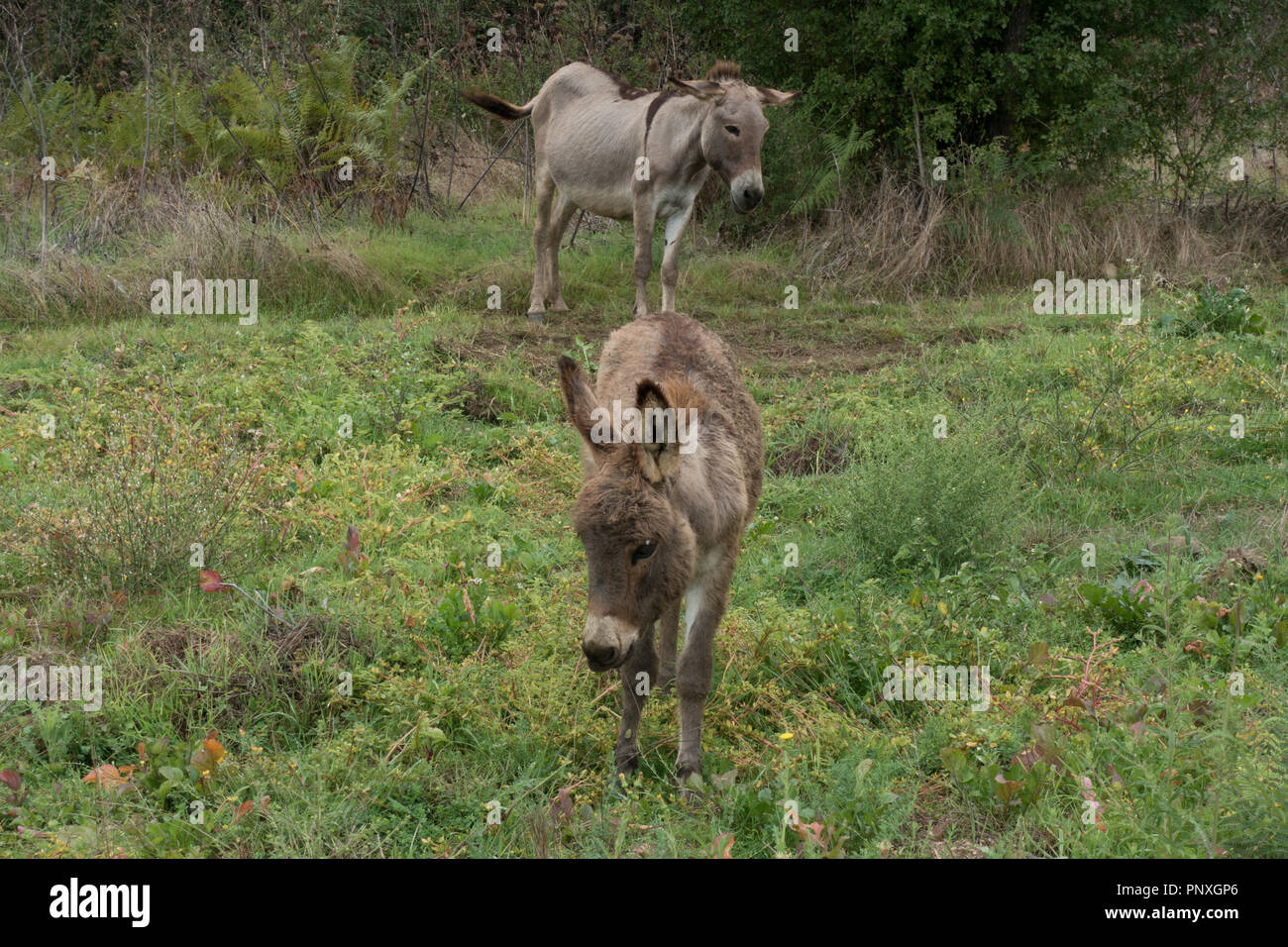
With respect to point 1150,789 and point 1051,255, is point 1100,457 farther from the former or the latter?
point 1051,255

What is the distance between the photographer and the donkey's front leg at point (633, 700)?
418cm

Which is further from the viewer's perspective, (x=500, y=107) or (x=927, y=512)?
(x=500, y=107)

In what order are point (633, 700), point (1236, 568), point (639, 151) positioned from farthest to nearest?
point (639, 151), point (1236, 568), point (633, 700)

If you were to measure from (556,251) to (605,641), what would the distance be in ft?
26.7

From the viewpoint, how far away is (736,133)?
988 cm

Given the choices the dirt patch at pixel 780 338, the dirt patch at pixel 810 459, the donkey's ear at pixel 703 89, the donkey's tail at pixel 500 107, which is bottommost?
the dirt patch at pixel 810 459

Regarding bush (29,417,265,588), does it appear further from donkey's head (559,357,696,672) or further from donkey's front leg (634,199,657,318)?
donkey's front leg (634,199,657,318)

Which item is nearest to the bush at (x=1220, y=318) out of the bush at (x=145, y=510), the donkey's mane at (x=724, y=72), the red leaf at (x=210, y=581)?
the donkey's mane at (x=724, y=72)

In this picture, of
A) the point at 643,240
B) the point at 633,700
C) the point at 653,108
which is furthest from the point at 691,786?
the point at 653,108

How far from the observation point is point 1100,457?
693 centimetres

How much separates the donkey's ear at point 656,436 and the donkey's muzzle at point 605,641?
48 cm

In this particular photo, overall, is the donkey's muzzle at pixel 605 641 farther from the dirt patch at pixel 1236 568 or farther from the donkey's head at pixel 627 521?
the dirt patch at pixel 1236 568

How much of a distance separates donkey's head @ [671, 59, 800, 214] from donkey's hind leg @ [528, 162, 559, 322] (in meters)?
2.00
